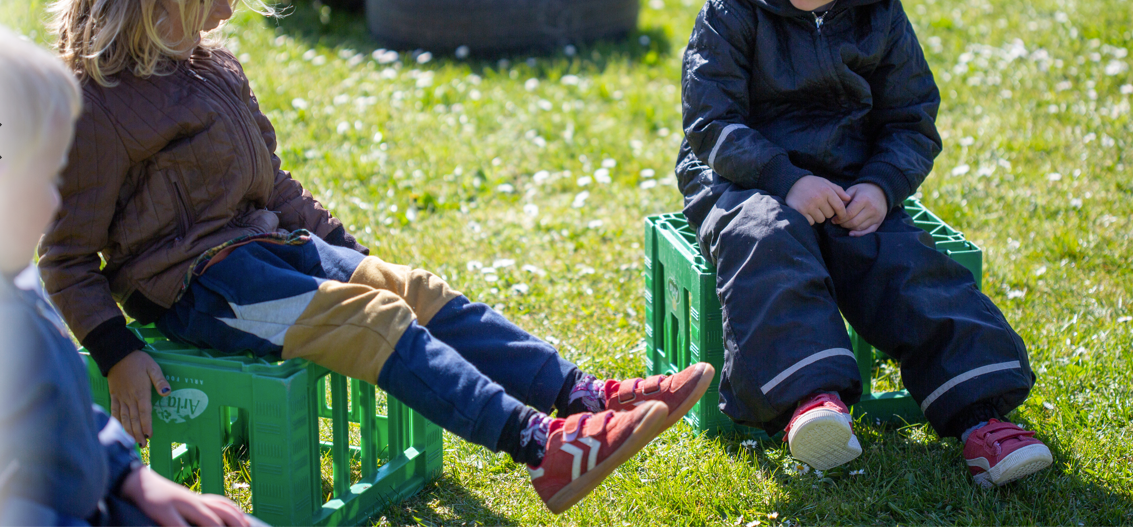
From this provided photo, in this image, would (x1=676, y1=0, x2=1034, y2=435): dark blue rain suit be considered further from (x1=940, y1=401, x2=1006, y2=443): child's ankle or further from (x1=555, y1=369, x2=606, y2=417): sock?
(x1=555, y1=369, x2=606, y2=417): sock

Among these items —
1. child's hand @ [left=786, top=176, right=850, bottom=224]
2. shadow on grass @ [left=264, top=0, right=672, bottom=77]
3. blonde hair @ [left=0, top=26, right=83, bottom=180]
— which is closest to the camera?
blonde hair @ [left=0, top=26, right=83, bottom=180]

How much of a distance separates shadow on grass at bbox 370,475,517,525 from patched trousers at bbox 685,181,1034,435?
0.62m

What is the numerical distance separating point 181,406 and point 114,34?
78 centimetres

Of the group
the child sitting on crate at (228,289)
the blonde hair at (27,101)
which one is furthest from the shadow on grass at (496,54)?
the blonde hair at (27,101)

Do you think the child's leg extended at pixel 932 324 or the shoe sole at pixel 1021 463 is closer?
the shoe sole at pixel 1021 463

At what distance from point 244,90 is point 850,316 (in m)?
1.58

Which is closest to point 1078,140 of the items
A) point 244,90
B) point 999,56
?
point 999,56

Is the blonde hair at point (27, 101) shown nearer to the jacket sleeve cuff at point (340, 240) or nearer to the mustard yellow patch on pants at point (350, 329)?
the mustard yellow patch on pants at point (350, 329)

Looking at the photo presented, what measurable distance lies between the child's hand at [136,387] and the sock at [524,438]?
0.73 m

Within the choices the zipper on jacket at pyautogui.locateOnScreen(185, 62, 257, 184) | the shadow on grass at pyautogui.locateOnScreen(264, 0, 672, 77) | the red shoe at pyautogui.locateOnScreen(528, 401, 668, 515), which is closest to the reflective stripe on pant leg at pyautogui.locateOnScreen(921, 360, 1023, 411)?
the red shoe at pyautogui.locateOnScreen(528, 401, 668, 515)

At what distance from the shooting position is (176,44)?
2.14 meters

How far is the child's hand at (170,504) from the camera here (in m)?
1.49

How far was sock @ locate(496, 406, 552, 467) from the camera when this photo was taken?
1.95 metres

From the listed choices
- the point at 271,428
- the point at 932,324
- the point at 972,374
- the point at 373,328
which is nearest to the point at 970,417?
the point at 972,374
